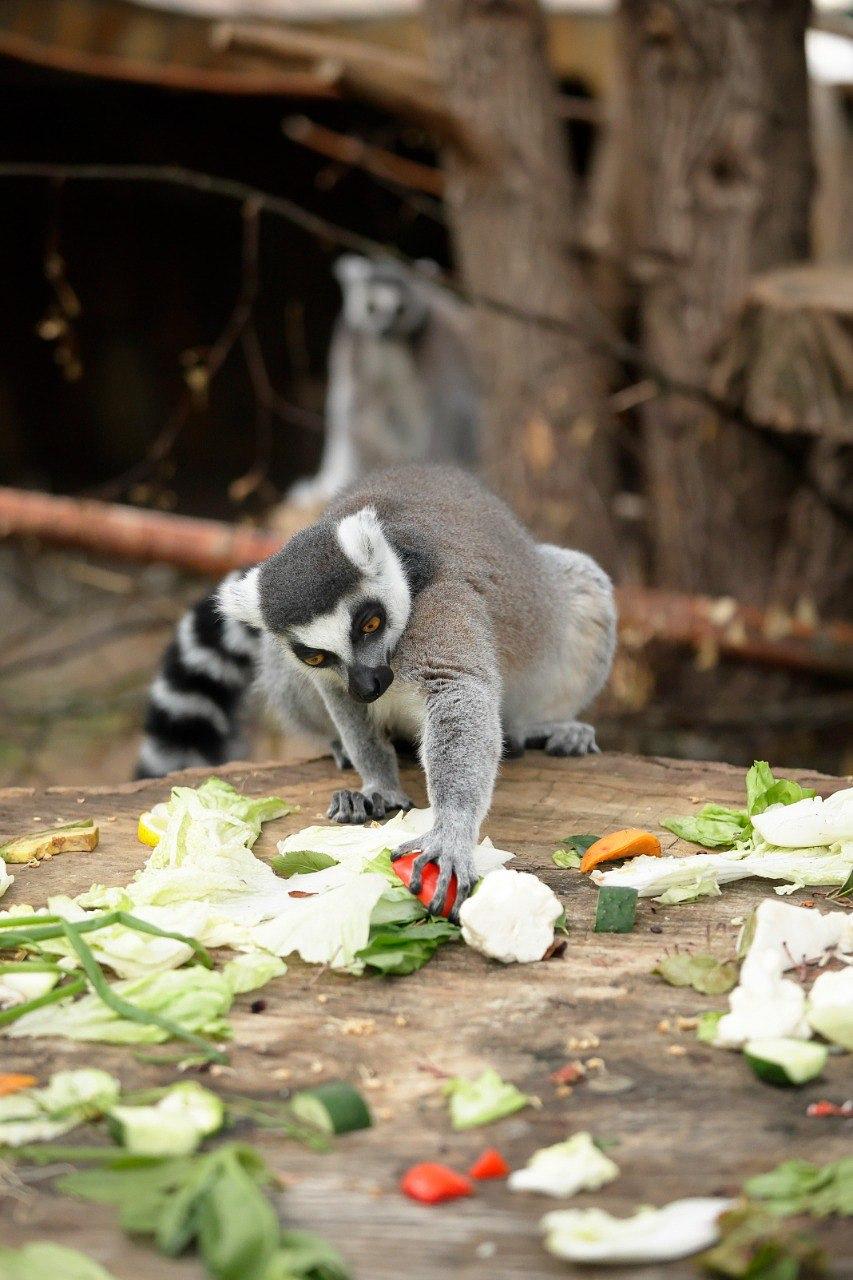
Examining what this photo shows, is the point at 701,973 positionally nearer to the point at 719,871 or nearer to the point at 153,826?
the point at 719,871

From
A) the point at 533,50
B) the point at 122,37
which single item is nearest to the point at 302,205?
the point at 122,37

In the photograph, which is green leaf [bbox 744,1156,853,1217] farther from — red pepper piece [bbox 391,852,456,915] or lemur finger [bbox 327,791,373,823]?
lemur finger [bbox 327,791,373,823]

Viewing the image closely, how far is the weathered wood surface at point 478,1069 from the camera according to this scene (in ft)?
6.39

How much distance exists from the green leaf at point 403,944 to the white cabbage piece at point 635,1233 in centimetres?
91

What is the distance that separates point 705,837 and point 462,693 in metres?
0.77

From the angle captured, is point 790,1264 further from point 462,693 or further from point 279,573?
point 279,573

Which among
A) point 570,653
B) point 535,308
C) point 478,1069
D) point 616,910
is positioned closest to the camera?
point 478,1069

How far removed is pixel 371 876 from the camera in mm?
3133

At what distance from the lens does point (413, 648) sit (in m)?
3.90

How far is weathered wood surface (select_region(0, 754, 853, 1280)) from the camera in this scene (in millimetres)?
1947

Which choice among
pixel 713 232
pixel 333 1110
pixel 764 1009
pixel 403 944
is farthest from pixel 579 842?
pixel 713 232

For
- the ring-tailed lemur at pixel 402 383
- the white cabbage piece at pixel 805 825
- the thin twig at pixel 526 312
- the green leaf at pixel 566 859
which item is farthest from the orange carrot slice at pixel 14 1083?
the ring-tailed lemur at pixel 402 383

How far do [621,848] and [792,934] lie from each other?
67 cm

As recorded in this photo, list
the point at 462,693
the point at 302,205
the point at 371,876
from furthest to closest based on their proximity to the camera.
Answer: the point at 302,205, the point at 462,693, the point at 371,876
